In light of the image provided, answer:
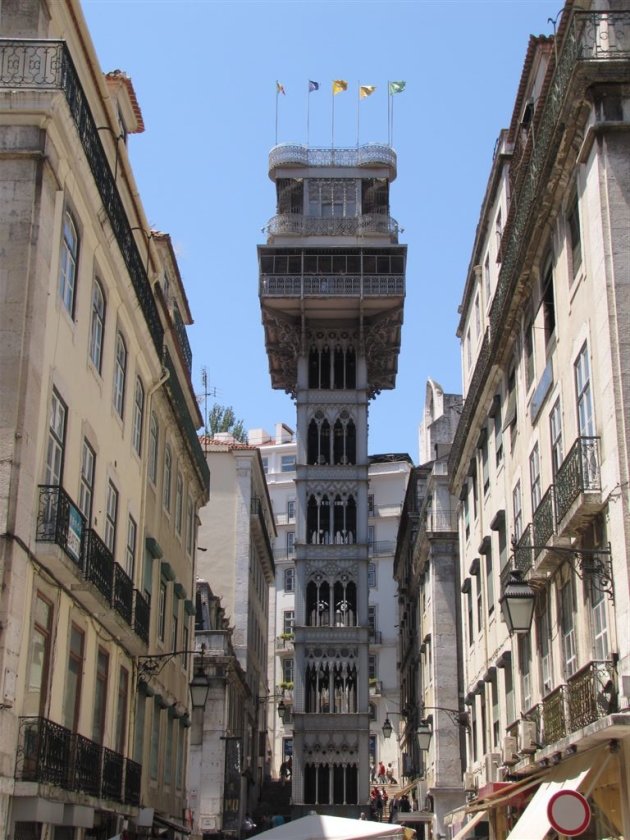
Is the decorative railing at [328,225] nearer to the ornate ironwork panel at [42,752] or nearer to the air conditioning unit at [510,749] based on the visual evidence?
the air conditioning unit at [510,749]

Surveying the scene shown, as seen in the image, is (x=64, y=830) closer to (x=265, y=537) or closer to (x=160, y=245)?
(x=160, y=245)

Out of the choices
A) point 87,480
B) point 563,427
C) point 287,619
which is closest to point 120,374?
point 87,480

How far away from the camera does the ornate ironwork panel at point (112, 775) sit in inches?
738

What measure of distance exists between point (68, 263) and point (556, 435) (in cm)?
778

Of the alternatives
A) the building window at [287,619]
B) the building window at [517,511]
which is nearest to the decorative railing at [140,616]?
the building window at [517,511]

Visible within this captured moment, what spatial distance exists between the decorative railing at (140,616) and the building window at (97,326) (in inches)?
157

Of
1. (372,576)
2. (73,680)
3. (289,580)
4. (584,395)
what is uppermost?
(289,580)

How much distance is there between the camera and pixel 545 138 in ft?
58.6

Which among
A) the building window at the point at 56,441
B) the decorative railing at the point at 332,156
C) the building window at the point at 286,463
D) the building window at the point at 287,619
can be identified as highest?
the decorative railing at the point at 332,156

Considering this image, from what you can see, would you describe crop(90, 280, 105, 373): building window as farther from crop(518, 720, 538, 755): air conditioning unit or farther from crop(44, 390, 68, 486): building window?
crop(518, 720, 538, 755): air conditioning unit

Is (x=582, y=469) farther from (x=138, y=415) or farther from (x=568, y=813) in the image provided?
(x=138, y=415)

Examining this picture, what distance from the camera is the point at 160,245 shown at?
27.9m

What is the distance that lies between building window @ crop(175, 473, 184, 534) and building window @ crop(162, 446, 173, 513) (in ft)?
3.98

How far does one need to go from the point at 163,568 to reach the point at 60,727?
35.7ft
